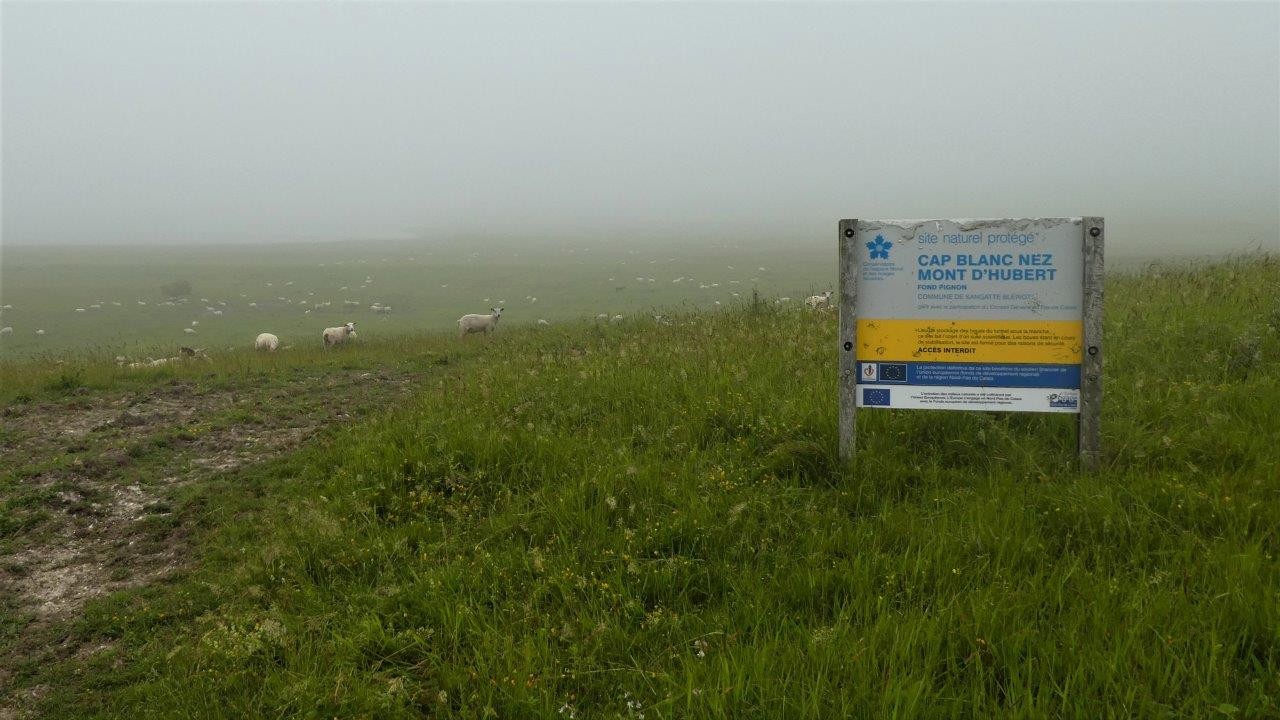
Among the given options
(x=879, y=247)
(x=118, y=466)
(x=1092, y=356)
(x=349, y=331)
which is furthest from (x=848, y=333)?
(x=349, y=331)

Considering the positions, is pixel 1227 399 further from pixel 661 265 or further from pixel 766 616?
pixel 661 265

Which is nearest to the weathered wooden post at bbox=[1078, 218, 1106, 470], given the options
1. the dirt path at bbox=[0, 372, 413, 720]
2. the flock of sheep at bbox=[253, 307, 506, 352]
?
the dirt path at bbox=[0, 372, 413, 720]

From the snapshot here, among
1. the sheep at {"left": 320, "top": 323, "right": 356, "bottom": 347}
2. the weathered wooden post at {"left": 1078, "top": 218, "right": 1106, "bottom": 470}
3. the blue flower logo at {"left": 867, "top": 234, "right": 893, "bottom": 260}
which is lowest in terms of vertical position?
the sheep at {"left": 320, "top": 323, "right": 356, "bottom": 347}

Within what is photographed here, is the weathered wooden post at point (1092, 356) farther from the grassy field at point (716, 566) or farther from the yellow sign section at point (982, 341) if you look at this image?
the grassy field at point (716, 566)

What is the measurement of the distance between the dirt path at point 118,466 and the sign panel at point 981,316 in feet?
20.5

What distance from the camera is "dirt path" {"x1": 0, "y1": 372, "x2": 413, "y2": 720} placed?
19.0 feet

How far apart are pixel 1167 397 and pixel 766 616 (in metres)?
5.10

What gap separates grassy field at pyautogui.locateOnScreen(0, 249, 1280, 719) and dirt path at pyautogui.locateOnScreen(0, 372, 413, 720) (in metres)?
0.10

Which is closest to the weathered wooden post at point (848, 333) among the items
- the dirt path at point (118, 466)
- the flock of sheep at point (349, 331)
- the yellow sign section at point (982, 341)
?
the yellow sign section at point (982, 341)

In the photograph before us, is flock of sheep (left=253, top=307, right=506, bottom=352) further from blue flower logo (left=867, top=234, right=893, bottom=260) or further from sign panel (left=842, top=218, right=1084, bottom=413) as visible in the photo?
sign panel (left=842, top=218, right=1084, bottom=413)

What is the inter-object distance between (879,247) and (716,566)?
9.83 feet

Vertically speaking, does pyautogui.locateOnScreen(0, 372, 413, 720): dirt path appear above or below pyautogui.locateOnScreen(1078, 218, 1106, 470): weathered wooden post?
below

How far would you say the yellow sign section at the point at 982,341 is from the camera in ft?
18.6

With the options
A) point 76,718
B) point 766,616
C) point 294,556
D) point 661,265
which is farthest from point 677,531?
point 661,265
